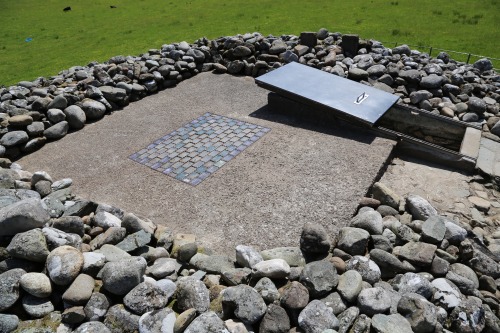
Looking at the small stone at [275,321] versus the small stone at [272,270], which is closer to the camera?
the small stone at [275,321]

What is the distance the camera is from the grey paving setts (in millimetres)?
7074

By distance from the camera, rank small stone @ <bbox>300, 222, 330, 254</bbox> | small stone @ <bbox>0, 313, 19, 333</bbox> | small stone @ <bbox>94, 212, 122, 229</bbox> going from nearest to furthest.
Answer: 1. small stone @ <bbox>0, 313, 19, 333</bbox>
2. small stone @ <bbox>300, 222, 330, 254</bbox>
3. small stone @ <bbox>94, 212, 122, 229</bbox>

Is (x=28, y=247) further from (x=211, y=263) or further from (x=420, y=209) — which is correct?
(x=420, y=209)

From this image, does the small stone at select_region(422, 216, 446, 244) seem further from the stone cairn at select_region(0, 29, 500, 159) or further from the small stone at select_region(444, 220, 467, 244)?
the stone cairn at select_region(0, 29, 500, 159)

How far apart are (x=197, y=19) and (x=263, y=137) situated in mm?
12150

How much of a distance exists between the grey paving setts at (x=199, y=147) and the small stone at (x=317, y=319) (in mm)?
3310

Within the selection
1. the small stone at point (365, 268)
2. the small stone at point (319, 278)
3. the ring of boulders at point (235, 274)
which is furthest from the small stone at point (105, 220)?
the small stone at point (365, 268)

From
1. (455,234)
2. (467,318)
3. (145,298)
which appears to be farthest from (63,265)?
(455,234)

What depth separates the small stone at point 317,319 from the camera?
378cm

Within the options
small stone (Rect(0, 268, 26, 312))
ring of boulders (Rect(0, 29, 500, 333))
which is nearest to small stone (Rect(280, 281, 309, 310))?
ring of boulders (Rect(0, 29, 500, 333))

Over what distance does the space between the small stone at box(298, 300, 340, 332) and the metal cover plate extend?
446cm

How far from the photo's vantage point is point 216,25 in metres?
16.7

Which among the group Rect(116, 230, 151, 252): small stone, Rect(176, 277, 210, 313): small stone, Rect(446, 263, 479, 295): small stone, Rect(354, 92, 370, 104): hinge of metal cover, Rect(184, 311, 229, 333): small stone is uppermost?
Rect(184, 311, 229, 333): small stone

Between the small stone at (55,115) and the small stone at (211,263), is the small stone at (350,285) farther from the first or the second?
the small stone at (55,115)
